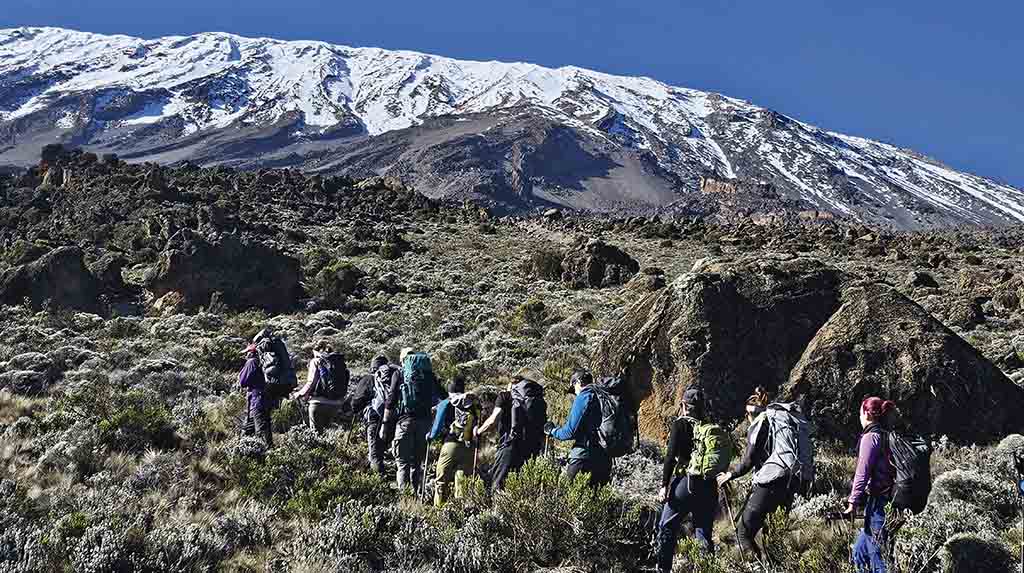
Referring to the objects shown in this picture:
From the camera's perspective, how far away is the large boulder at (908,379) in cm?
682

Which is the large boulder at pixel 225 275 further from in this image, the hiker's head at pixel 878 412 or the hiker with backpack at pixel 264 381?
the hiker's head at pixel 878 412

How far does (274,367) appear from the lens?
766 cm

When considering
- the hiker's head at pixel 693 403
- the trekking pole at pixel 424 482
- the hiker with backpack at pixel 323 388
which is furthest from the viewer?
the hiker with backpack at pixel 323 388

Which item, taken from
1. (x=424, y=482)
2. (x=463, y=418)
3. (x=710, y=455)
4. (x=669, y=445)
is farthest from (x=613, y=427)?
(x=424, y=482)

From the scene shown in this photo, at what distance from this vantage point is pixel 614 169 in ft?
516

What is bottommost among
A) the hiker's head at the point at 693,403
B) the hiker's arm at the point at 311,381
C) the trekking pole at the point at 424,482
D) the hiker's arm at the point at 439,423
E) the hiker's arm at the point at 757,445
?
the trekking pole at the point at 424,482

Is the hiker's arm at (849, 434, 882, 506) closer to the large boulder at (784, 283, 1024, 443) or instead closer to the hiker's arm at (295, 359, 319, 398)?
the large boulder at (784, 283, 1024, 443)

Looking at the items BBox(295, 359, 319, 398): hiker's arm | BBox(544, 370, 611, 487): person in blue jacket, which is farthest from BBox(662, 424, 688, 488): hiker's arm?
BBox(295, 359, 319, 398): hiker's arm

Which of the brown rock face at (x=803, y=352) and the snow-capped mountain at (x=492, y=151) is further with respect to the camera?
the snow-capped mountain at (x=492, y=151)

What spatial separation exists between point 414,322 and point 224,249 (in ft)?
22.1

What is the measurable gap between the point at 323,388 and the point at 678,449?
4790 millimetres

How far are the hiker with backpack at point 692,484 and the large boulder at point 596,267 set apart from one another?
56.4 ft

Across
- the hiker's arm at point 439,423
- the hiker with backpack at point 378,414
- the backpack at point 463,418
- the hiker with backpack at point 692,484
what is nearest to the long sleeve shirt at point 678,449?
the hiker with backpack at point 692,484

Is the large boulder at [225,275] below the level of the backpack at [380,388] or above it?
below
